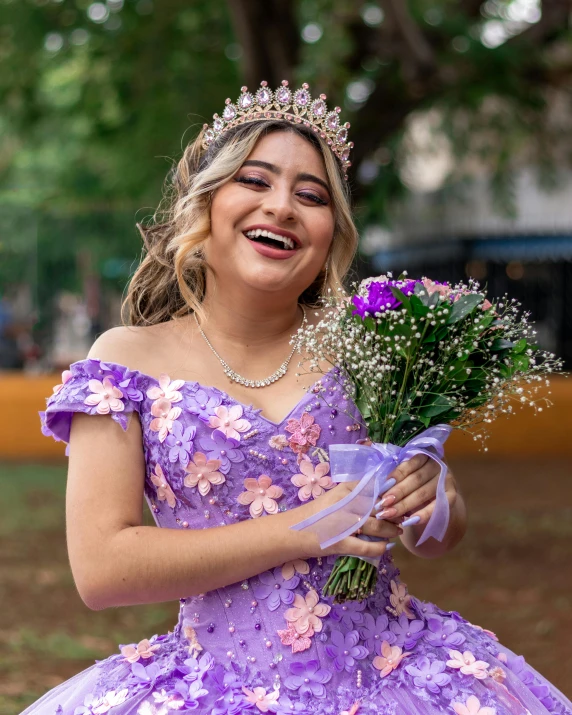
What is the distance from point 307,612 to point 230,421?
A: 1.59ft

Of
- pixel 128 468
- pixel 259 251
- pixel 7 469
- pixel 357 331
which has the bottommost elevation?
pixel 7 469

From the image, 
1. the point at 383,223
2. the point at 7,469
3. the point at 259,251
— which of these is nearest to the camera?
the point at 259,251

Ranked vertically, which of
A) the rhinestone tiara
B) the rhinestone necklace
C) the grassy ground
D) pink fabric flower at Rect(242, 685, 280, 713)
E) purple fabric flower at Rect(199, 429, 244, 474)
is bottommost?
the grassy ground

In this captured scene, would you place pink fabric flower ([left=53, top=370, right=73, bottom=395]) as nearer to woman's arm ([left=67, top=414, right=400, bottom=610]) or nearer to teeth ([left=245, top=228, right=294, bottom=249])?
woman's arm ([left=67, top=414, right=400, bottom=610])

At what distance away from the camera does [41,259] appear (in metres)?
13.0

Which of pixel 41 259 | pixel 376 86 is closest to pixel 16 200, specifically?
pixel 41 259

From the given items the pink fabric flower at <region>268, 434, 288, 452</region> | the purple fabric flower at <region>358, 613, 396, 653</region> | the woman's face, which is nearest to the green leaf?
the woman's face

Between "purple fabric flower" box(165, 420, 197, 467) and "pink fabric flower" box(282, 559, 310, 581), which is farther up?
"purple fabric flower" box(165, 420, 197, 467)

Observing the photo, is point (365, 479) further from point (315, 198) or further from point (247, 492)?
point (315, 198)

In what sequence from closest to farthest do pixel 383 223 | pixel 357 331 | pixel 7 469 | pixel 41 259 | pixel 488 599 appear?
pixel 357 331
pixel 488 599
pixel 383 223
pixel 7 469
pixel 41 259

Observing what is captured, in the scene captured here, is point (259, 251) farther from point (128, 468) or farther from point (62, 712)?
point (62, 712)

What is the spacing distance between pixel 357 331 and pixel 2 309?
38.5 ft

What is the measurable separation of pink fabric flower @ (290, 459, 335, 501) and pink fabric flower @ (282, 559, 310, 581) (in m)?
0.15

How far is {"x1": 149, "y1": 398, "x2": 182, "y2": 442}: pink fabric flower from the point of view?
2355 mm
